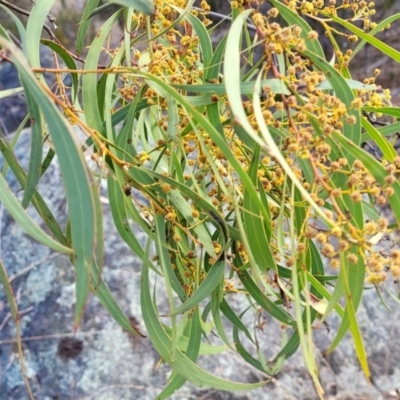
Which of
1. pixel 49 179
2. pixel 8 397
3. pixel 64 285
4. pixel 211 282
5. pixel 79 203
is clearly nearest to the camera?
pixel 79 203

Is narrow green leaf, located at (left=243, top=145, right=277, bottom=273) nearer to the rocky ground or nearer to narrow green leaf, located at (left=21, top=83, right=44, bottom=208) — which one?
narrow green leaf, located at (left=21, top=83, right=44, bottom=208)

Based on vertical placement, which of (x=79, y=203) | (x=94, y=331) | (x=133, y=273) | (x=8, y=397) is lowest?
(x=8, y=397)


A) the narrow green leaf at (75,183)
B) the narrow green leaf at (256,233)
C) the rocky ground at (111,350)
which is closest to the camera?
the narrow green leaf at (75,183)

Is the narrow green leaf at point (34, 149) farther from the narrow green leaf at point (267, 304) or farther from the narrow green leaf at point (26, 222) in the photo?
the narrow green leaf at point (267, 304)

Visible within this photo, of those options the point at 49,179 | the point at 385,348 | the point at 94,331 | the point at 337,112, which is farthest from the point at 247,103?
the point at 49,179

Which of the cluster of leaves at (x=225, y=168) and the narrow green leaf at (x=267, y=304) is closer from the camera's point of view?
the cluster of leaves at (x=225, y=168)

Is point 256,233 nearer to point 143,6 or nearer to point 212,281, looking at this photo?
point 212,281

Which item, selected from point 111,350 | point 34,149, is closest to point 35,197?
point 34,149

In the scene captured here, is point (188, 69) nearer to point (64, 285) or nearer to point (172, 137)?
point (172, 137)

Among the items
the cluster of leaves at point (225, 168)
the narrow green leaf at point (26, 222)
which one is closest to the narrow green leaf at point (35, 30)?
the cluster of leaves at point (225, 168)
